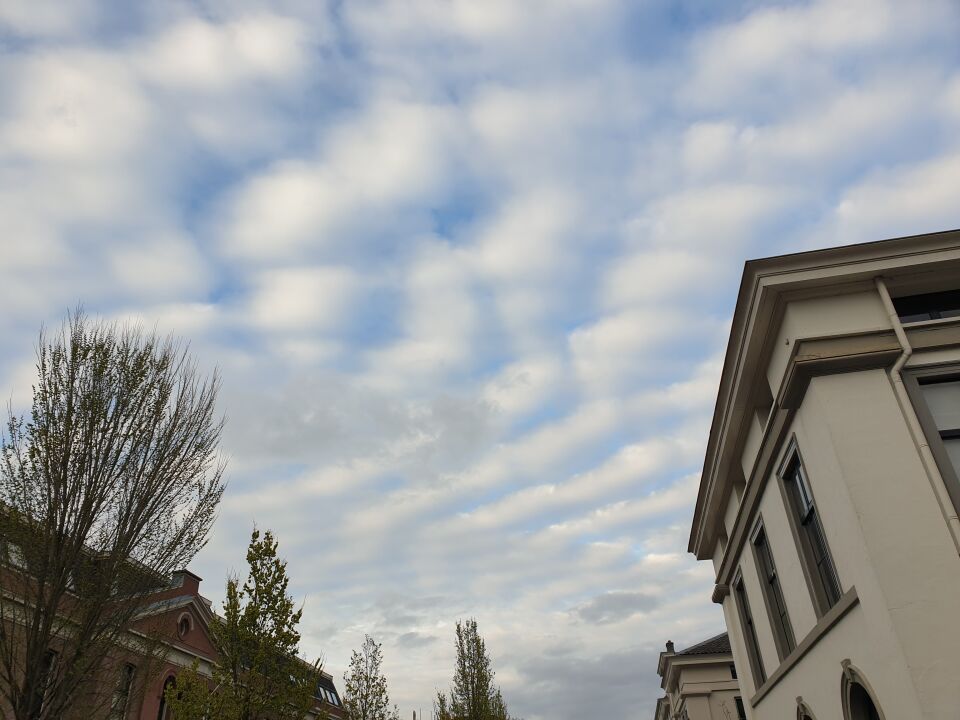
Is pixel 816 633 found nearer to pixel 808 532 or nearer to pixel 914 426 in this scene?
pixel 808 532

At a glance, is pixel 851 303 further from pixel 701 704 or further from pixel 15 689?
pixel 701 704

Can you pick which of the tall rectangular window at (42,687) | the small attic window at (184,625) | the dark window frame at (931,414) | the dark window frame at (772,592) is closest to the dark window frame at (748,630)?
the dark window frame at (772,592)

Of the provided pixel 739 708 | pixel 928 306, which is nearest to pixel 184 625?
pixel 928 306

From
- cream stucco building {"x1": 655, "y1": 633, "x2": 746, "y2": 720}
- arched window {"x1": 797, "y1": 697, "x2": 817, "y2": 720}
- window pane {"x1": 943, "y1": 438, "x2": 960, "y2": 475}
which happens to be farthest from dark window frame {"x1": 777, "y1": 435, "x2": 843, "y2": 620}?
cream stucco building {"x1": 655, "y1": 633, "x2": 746, "y2": 720}

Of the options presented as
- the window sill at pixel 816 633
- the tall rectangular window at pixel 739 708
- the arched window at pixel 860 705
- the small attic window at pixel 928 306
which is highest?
the small attic window at pixel 928 306

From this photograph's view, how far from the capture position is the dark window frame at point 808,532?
37.6 feet

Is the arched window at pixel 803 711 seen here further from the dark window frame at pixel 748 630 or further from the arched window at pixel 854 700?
the dark window frame at pixel 748 630

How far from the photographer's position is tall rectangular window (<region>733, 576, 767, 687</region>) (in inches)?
739

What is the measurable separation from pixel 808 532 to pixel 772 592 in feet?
14.0

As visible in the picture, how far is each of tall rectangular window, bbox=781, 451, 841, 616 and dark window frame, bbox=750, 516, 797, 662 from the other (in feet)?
7.35

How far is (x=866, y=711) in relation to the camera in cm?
1077

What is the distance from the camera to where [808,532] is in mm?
12125

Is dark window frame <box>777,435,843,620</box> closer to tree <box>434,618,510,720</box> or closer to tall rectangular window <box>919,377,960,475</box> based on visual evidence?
tall rectangular window <box>919,377,960,475</box>

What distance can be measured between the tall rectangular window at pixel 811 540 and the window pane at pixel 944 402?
2.12 metres
